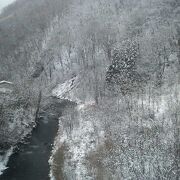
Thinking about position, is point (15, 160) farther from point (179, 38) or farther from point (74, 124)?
point (179, 38)

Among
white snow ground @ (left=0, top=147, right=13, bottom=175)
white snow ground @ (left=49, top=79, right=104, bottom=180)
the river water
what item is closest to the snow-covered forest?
white snow ground @ (left=49, top=79, right=104, bottom=180)

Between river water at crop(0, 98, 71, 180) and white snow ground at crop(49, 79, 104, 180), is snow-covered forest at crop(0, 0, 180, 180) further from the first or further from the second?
river water at crop(0, 98, 71, 180)

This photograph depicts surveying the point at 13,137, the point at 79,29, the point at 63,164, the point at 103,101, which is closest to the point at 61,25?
the point at 79,29

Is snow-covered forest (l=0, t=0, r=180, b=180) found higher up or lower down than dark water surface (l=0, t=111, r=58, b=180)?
higher up

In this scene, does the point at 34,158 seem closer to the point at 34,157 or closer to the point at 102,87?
the point at 34,157

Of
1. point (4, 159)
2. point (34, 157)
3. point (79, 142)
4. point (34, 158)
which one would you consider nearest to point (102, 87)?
point (79, 142)

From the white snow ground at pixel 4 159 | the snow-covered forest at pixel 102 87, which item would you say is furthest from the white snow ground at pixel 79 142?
the white snow ground at pixel 4 159
